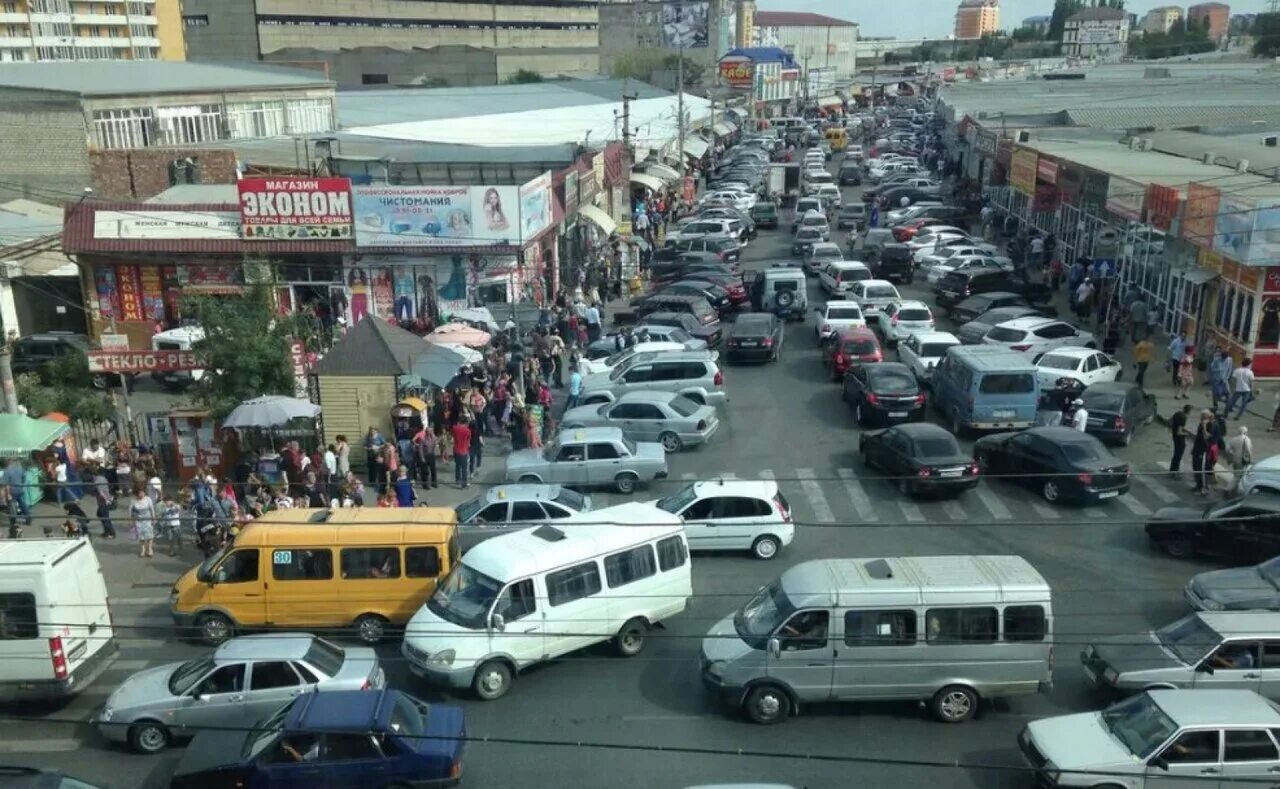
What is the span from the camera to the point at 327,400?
19.6 m

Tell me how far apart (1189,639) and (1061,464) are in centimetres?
595

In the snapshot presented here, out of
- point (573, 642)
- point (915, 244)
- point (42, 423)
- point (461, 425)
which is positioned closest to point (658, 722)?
point (573, 642)

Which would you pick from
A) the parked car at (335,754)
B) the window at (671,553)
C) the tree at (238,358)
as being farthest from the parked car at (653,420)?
the parked car at (335,754)

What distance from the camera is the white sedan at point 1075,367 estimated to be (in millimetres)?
22109

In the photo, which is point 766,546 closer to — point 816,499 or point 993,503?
point 816,499

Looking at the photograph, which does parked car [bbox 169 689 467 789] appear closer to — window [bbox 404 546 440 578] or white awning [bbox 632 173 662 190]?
window [bbox 404 546 440 578]

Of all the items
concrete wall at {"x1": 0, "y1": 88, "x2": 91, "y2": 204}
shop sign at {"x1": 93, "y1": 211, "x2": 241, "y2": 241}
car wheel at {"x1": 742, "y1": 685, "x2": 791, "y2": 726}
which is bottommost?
car wheel at {"x1": 742, "y1": 685, "x2": 791, "y2": 726}

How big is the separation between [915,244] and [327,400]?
82.5ft

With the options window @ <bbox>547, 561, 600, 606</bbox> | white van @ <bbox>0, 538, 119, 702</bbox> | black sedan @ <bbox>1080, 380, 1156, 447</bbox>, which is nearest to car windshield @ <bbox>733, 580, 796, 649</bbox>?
window @ <bbox>547, 561, 600, 606</bbox>

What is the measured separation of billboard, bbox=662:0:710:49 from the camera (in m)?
115

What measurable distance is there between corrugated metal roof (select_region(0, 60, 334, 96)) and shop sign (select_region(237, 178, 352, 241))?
12764 mm

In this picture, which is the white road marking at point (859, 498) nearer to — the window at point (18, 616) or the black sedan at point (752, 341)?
the black sedan at point (752, 341)

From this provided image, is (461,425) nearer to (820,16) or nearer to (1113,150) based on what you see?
(1113,150)

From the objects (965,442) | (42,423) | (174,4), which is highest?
(174,4)
